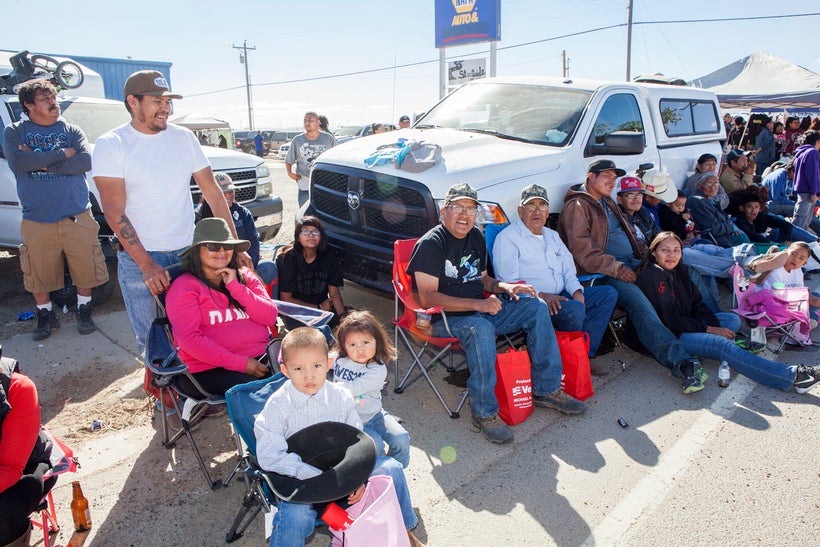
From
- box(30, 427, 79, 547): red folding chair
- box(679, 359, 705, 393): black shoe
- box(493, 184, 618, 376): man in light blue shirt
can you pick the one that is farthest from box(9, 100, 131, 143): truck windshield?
box(679, 359, 705, 393): black shoe

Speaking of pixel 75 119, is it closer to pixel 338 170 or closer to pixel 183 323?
pixel 338 170

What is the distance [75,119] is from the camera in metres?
6.52

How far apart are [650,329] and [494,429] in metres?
1.76

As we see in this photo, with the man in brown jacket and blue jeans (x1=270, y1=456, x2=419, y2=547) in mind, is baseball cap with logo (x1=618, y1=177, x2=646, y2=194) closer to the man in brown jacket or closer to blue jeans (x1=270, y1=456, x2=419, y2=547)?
the man in brown jacket

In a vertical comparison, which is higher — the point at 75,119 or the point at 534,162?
the point at 75,119

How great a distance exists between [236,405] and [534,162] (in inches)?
127

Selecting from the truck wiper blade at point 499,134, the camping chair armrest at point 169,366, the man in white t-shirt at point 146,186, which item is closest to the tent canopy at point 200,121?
the truck wiper blade at point 499,134

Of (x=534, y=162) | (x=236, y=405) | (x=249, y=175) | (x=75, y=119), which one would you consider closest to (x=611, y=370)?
(x=534, y=162)

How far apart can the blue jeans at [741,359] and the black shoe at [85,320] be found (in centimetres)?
519

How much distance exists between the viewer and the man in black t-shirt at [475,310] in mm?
3607

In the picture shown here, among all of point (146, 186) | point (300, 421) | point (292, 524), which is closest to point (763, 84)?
point (146, 186)

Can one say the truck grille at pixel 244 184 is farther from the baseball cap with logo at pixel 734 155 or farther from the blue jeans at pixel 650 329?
the baseball cap with logo at pixel 734 155

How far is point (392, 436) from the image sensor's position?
9.33 feet

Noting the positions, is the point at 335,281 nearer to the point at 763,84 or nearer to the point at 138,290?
the point at 138,290
